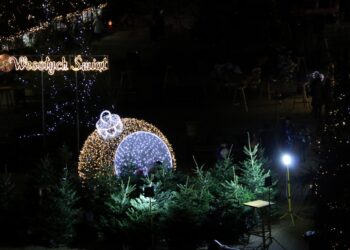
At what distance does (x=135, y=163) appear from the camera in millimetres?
12188

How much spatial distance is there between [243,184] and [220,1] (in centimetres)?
1870

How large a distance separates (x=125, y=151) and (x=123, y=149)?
58 mm

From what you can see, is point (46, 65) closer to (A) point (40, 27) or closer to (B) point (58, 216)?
(A) point (40, 27)

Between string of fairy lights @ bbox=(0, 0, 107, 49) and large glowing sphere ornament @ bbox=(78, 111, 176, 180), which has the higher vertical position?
string of fairy lights @ bbox=(0, 0, 107, 49)

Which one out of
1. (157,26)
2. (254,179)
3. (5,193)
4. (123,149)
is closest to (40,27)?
(123,149)

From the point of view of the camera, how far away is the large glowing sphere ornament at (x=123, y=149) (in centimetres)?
1220

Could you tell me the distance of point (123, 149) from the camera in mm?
12273

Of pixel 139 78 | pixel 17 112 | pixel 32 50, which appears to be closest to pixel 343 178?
pixel 32 50

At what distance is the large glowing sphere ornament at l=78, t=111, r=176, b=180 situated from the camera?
1220 cm

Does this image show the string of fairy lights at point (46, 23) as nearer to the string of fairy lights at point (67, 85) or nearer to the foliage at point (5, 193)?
the string of fairy lights at point (67, 85)

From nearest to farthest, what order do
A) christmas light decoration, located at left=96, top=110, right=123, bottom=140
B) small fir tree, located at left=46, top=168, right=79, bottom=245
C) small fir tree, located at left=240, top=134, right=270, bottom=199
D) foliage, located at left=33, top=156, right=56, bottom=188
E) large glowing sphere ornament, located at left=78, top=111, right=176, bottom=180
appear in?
small fir tree, located at left=46, top=168, right=79, bottom=245 → small fir tree, located at left=240, top=134, right=270, bottom=199 → foliage, located at left=33, top=156, right=56, bottom=188 → large glowing sphere ornament, located at left=78, top=111, right=176, bottom=180 → christmas light decoration, located at left=96, top=110, right=123, bottom=140

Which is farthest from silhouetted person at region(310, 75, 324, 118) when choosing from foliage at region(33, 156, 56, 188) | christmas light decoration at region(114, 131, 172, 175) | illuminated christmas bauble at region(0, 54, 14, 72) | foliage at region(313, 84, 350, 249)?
foliage at region(313, 84, 350, 249)

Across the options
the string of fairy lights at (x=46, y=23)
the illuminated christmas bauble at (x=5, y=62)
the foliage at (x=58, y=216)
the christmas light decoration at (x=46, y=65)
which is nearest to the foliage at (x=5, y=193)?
the foliage at (x=58, y=216)

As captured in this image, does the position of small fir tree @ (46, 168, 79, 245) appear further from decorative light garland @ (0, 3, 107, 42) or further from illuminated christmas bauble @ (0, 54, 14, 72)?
decorative light garland @ (0, 3, 107, 42)
